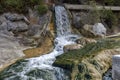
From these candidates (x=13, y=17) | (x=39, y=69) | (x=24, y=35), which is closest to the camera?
(x=39, y=69)

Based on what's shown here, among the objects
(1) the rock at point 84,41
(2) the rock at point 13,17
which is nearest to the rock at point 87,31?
(1) the rock at point 84,41

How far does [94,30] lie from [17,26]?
462 cm

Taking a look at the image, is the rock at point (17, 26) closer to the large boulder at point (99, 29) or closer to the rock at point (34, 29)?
the rock at point (34, 29)

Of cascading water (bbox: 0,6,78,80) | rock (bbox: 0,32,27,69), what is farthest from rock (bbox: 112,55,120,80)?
rock (bbox: 0,32,27,69)

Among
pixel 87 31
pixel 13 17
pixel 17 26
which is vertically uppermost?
pixel 13 17

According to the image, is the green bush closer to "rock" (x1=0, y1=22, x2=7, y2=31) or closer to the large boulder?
"rock" (x1=0, y1=22, x2=7, y2=31)

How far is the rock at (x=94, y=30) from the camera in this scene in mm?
16056

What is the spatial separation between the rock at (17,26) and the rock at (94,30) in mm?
3569

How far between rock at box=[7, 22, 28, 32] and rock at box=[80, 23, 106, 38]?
357cm

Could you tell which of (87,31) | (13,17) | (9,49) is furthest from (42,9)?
(9,49)

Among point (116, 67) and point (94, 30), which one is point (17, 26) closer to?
point (94, 30)

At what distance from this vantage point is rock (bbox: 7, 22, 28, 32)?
50.6 ft

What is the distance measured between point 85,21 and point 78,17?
2.20 feet

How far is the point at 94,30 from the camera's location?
16.4 meters
